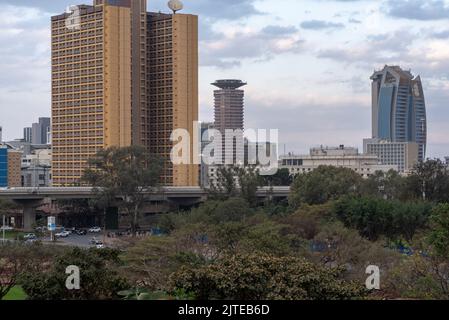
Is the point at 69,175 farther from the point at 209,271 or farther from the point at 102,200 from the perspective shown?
the point at 209,271

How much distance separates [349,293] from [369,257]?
421 inches

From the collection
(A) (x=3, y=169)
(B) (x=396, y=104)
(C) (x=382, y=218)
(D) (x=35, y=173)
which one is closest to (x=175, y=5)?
(A) (x=3, y=169)

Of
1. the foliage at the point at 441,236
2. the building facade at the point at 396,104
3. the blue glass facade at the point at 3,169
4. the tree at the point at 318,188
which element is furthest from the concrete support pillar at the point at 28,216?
the building facade at the point at 396,104

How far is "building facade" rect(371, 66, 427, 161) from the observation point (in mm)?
157625

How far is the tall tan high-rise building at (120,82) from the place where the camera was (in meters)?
70.9

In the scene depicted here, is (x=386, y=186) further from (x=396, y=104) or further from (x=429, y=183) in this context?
(x=396, y=104)

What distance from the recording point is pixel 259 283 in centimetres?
1430

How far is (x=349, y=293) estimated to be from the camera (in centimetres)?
1434

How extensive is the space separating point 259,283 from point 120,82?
2296 inches

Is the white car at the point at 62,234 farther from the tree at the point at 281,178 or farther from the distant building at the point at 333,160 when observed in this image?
A: the distant building at the point at 333,160

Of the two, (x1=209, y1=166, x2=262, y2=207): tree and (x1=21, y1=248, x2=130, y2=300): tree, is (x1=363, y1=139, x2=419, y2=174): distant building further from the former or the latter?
(x1=21, y1=248, x2=130, y2=300): tree

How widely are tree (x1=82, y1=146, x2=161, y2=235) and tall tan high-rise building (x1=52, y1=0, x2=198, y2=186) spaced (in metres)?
16.8

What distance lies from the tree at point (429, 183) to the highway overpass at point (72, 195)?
49.8 ft
